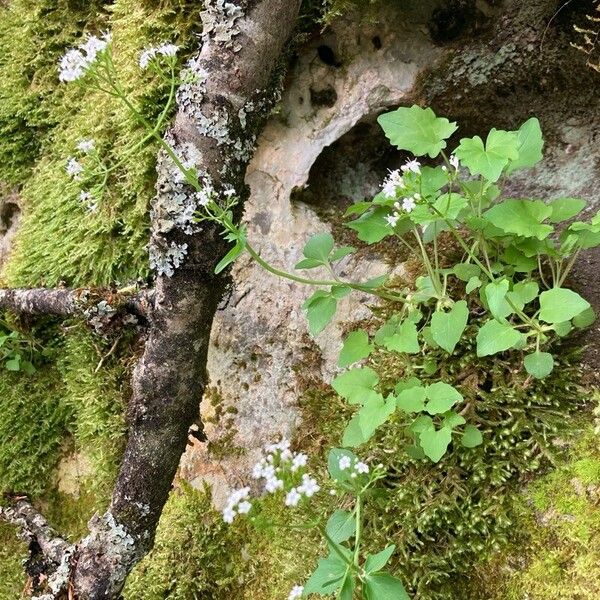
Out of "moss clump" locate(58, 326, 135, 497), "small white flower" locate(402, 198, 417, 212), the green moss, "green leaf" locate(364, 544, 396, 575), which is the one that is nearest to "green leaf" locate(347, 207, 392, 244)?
"small white flower" locate(402, 198, 417, 212)

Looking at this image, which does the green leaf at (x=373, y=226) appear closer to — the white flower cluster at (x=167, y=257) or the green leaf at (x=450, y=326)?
the green leaf at (x=450, y=326)

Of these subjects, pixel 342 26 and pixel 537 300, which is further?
pixel 342 26

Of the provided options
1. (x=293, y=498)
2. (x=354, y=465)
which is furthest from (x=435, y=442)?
(x=293, y=498)

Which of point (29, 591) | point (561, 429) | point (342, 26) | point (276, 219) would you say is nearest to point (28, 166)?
point (276, 219)

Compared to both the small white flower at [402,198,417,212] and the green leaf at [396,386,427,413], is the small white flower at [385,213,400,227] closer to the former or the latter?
the small white flower at [402,198,417,212]

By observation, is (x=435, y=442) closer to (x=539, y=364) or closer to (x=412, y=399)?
(x=412, y=399)

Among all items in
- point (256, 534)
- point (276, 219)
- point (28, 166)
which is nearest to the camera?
point (256, 534)

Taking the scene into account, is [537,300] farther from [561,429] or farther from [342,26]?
[342,26]
